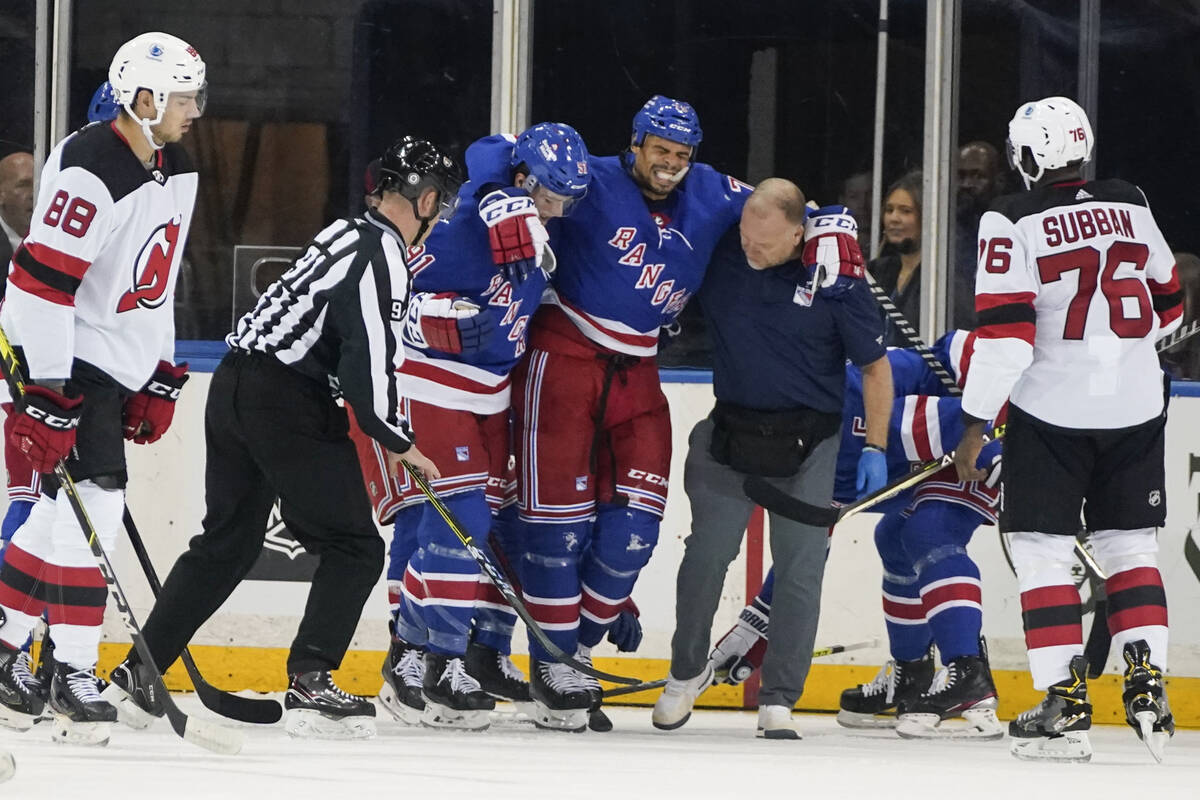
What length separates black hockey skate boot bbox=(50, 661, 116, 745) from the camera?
348 centimetres

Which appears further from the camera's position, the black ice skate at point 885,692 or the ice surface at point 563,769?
the black ice skate at point 885,692

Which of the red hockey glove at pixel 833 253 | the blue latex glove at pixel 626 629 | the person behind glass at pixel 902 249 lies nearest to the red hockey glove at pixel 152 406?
the blue latex glove at pixel 626 629

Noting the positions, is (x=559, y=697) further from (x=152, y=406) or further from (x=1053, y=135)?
(x=1053, y=135)

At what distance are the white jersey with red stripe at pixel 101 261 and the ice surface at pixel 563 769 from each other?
0.70m

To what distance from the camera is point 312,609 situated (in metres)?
3.75

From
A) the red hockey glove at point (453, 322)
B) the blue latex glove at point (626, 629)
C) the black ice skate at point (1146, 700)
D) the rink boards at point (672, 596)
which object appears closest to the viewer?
the black ice skate at point (1146, 700)

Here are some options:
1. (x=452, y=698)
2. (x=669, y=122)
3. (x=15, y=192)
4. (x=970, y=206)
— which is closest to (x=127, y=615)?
(x=452, y=698)

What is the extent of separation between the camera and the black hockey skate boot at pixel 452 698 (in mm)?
4148

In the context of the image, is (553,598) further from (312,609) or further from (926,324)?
(926,324)

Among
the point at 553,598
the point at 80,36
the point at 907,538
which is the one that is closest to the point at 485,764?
the point at 553,598

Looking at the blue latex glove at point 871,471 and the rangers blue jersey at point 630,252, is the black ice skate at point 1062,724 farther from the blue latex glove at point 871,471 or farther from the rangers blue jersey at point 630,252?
the rangers blue jersey at point 630,252

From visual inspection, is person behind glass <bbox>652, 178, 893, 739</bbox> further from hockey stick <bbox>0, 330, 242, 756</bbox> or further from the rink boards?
hockey stick <bbox>0, 330, 242, 756</bbox>

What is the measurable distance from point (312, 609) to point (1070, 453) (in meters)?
1.49

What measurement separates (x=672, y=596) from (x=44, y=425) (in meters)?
2.02
